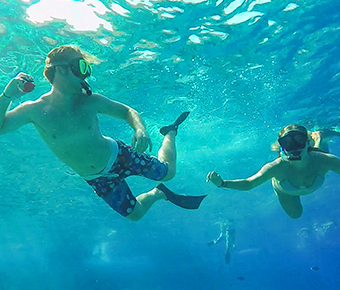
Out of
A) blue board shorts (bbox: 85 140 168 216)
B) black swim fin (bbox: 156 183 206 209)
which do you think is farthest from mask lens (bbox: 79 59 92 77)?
black swim fin (bbox: 156 183 206 209)

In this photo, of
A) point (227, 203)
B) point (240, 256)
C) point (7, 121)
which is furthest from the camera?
point (240, 256)

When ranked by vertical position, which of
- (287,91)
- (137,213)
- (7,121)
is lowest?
(287,91)

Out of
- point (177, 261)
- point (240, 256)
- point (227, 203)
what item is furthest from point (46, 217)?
point (240, 256)

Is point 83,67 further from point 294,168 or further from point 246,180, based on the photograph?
point 294,168

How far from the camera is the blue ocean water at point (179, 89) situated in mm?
10094

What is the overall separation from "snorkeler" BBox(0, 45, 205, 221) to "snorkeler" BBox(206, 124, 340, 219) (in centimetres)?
200

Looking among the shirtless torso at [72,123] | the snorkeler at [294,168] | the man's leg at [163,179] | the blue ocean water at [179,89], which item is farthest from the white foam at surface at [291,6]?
the shirtless torso at [72,123]

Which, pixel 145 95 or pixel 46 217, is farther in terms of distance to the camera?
pixel 46 217

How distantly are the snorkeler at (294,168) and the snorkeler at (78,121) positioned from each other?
2.00m

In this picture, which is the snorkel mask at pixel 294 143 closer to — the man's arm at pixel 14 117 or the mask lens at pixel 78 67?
the mask lens at pixel 78 67

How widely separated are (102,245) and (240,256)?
40.9 m

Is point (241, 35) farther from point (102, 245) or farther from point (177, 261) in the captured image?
point (177, 261)

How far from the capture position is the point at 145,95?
14445mm

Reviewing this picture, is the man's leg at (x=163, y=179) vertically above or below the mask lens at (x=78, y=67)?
below
